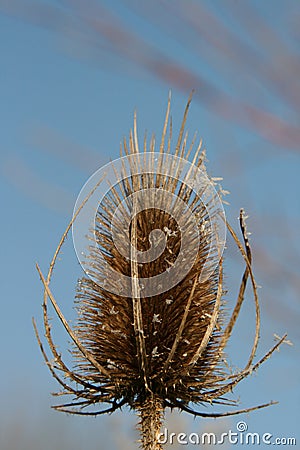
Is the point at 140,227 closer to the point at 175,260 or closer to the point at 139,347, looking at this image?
the point at 175,260

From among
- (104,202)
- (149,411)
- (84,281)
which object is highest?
(104,202)

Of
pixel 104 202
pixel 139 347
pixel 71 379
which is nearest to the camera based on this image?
pixel 139 347

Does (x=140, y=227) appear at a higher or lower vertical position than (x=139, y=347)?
higher

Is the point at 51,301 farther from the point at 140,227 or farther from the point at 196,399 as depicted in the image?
the point at 196,399

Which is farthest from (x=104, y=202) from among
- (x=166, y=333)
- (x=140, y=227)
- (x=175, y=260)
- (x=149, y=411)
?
(x=149, y=411)

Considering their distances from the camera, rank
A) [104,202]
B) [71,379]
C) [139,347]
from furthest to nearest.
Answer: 1. [104,202]
2. [71,379]
3. [139,347]

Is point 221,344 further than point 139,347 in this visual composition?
Yes
